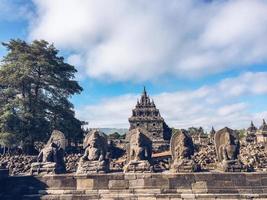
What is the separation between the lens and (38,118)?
23.1m

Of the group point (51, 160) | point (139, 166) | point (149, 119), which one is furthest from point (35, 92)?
point (149, 119)

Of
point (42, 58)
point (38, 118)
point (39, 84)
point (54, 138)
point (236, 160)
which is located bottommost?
point (236, 160)

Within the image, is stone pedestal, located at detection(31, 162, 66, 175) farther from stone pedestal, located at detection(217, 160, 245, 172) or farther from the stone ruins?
stone pedestal, located at detection(217, 160, 245, 172)

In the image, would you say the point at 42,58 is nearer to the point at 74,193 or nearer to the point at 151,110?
the point at 74,193

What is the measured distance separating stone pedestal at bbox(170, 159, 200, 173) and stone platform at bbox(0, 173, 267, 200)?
0.25m

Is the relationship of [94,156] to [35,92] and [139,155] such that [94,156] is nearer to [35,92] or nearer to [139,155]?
[139,155]

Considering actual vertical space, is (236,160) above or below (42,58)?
below

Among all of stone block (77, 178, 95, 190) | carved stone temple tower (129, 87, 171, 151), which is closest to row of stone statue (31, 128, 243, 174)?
stone block (77, 178, 95, 190)

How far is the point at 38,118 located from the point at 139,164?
50.7 feet

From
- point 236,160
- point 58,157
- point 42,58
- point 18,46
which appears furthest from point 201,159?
point 18,46

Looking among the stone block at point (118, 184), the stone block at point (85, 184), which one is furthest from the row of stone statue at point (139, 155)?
the stone block at point (118, 184)

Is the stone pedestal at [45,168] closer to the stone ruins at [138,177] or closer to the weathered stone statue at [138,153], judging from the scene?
the stone ruins at [138,177]

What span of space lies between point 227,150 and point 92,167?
4.56 meters

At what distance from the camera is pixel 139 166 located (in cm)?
965
